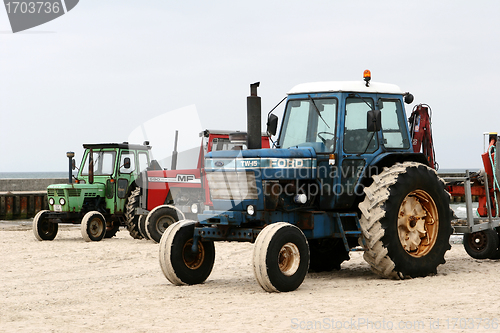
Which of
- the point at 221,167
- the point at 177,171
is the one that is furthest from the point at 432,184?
the point at 177,171

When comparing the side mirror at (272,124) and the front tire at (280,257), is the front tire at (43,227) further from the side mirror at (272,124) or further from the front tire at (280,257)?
the front tire at (280,257)

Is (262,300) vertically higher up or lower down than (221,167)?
lower down

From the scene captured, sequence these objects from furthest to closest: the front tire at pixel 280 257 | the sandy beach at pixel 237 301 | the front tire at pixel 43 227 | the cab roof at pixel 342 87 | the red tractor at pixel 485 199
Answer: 1. the front tire at pixel 43 227
2. the red tractor at pixel 485 199
3. the cab roof at pixel 342 87
4. the front tire at pixel 280 257
5. the sandy beach at pixel 237 301

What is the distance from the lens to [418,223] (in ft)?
30.8

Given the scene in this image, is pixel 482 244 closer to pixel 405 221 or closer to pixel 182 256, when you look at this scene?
pixel 405 221

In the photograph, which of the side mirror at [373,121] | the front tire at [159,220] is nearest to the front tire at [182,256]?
the side mirror at [373,121]

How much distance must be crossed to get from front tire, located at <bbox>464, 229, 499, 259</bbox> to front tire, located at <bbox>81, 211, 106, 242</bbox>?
8790mm

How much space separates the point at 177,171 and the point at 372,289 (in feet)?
28.1

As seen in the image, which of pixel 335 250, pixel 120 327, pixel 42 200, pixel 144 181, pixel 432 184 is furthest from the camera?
pixel 42 200

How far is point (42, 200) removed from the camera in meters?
27.7

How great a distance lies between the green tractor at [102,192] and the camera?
1656 cm

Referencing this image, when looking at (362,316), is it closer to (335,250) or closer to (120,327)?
(120,327)

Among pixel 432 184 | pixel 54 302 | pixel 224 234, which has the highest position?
pixel 432 184

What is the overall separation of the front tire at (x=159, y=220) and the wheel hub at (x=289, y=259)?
7.57m
